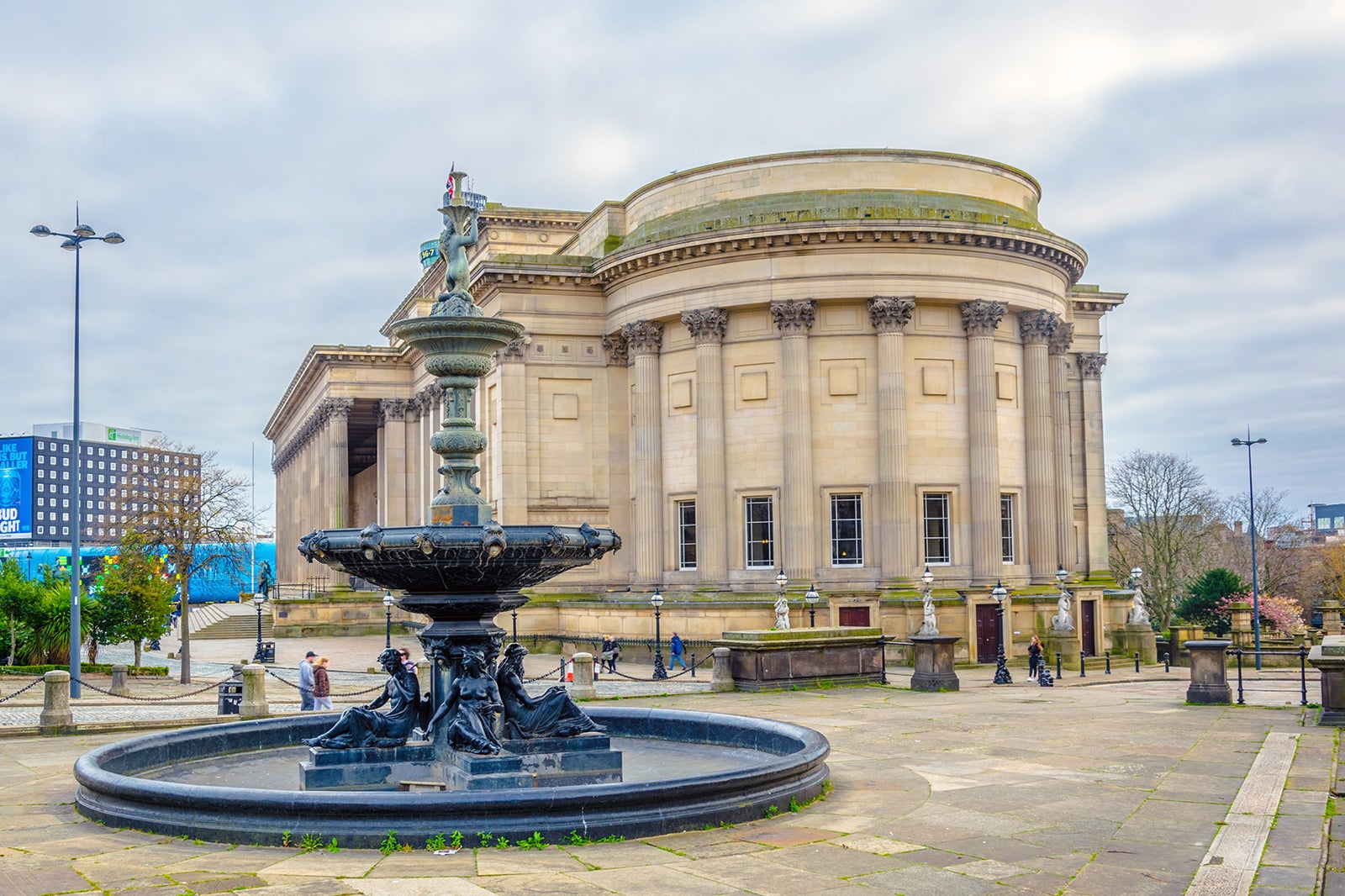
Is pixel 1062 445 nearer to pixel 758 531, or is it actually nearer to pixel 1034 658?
pixel 758 531

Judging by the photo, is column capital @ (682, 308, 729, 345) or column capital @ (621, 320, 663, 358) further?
column capital @ (621, 320, 663, 358)

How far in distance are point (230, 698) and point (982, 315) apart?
92.0 ft

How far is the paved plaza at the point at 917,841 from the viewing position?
376 inches

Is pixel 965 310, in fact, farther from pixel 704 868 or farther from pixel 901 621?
pixel 704 868

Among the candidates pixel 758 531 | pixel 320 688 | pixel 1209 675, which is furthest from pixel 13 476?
pixel 1209 675

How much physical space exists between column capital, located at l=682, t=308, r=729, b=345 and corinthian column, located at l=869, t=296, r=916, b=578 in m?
5.09

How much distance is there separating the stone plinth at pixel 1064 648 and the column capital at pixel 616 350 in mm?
17983

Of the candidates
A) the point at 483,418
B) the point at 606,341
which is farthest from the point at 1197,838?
the point at 483,418

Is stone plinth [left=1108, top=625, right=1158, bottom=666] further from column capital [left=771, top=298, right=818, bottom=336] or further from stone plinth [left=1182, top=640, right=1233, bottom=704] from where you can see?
stone plinth [left=1182, top=640, right=1233, bottom=704]

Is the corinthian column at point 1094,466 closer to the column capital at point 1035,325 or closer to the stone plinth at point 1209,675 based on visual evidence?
the column capital at point 1035,325

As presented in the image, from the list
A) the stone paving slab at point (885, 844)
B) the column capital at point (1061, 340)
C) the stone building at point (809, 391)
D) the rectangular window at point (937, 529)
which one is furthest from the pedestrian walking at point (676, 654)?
the stone paving slab at point (885, 844)

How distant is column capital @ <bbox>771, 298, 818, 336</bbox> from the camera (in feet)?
138

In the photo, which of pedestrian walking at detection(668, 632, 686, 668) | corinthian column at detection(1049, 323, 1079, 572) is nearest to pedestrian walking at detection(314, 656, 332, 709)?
pedestrian walking at detection(668, 632, 686, 668)

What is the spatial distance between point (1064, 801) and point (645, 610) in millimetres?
29801
